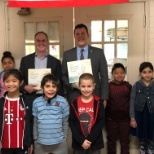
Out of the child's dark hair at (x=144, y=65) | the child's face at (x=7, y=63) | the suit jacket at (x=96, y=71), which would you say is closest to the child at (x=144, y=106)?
the child's dark hair at (x=144, y=65)

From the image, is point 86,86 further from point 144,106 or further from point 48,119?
point 144,106

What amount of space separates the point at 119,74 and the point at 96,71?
402mm

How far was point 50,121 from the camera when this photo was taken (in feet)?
7.54

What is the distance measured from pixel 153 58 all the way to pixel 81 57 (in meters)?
0.96

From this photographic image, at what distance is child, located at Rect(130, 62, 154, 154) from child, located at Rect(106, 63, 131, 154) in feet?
0.28

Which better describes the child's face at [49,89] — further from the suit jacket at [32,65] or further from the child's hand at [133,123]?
the child's hand at [133,123]

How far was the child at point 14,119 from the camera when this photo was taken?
227cm

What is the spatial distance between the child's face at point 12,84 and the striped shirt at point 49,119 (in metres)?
0.22

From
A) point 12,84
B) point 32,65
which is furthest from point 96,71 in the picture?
point 12,84

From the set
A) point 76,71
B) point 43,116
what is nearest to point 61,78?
point 76,71

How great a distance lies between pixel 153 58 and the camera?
10.3 ft

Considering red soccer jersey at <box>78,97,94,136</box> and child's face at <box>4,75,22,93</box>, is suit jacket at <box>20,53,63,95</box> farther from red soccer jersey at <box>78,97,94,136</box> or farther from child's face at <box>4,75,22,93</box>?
red soccer jersey at <box>78,97,94,136</box>


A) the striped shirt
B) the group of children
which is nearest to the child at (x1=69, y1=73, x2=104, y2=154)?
the group of children

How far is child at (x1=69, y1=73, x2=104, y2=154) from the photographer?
2375mm
